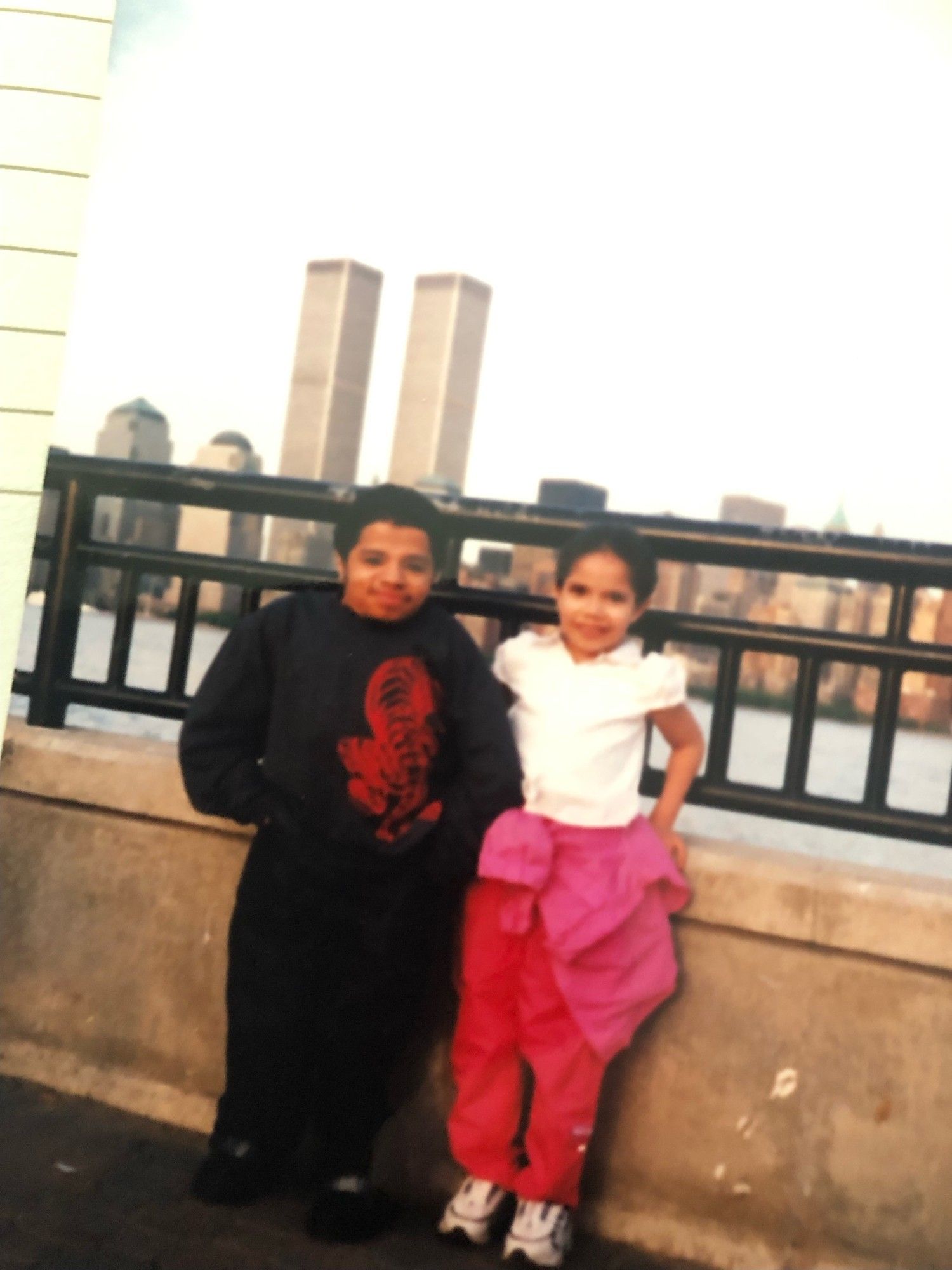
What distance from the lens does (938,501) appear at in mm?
1461

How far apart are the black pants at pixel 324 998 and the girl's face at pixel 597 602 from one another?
43 cm

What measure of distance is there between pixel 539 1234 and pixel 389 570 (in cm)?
98

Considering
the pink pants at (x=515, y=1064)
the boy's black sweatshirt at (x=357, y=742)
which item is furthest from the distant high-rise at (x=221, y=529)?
the pink pants at (x=515, y=1064)

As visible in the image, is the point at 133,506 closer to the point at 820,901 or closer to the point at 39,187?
the point at 39,187

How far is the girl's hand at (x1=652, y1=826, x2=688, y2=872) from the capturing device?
4.80ft

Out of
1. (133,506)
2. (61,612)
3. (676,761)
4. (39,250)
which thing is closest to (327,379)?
(133,506)

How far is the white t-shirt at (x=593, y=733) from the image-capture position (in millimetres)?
1422

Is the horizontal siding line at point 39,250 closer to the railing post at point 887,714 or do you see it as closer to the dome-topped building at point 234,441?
the dome-topped building at point 234,441

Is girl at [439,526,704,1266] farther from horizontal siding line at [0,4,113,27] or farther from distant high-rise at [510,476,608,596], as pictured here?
horizontal siding line at [0,4,113,27]

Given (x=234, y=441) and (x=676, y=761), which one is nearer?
(x=676, y=761)

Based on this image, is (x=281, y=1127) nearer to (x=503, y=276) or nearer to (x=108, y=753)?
(x=108, y=753)

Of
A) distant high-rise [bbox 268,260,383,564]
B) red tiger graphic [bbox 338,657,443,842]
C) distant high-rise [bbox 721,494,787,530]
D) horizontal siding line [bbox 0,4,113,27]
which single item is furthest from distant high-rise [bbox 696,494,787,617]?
horizontal siding line [bbox 0,4,113,27]

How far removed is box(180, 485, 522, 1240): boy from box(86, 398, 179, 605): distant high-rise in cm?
43

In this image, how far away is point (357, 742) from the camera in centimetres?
145
